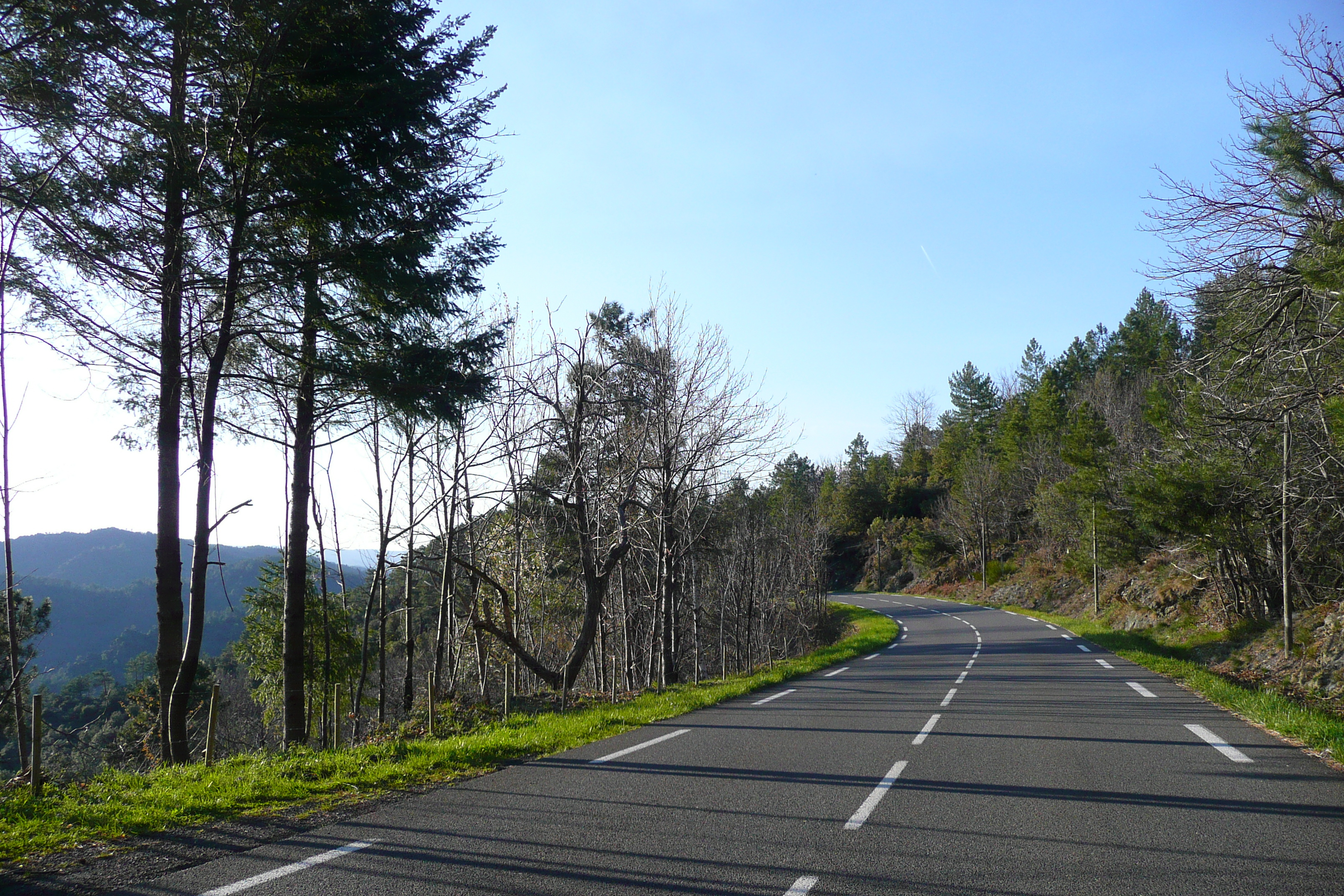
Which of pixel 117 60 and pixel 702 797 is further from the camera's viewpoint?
pixel 117 60

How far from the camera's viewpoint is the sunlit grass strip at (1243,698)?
9086mm

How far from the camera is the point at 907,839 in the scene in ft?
17.4

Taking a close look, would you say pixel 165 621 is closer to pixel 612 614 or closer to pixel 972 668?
pixel 972 668

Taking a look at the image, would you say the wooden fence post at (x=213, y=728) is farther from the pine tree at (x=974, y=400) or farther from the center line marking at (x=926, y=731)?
the pine tree at (x=974, y=400)

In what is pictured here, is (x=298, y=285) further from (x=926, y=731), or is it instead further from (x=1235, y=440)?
(x=1235, y=440)

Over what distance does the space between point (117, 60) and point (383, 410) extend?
17.8ft

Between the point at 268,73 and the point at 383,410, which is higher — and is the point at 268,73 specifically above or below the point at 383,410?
above

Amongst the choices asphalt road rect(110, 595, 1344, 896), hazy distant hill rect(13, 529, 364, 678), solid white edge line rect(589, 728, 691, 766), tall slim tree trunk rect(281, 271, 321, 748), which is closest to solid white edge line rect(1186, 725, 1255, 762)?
asphalt road rect(110, 595, 1344, 896)

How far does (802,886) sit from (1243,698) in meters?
11.7

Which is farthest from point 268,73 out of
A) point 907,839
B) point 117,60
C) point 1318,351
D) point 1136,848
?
point 1318,351

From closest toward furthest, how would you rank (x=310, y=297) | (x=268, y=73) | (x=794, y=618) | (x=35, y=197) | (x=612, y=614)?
(x=35, y=197) → (x=268, y=73) → (x=310, y=297) → (x=612, y=614) → (x=794, y=618)

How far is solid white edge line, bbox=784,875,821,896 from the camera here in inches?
170

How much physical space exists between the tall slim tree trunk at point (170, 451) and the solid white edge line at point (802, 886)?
8822 mm

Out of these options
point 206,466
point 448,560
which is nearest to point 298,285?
point 206,466
